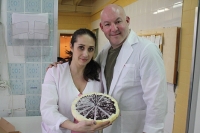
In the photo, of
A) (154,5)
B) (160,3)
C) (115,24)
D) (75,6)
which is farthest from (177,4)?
(75,6)

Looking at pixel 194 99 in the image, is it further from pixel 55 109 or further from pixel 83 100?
pixel 55 109

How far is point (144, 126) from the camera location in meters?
1.16

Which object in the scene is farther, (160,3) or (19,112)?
(160,3)

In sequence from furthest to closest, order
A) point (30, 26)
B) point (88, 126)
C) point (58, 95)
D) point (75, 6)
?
point (75, 6) → point (30, 26) → point (58, 95) → point (88, 126)

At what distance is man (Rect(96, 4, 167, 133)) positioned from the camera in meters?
1.09

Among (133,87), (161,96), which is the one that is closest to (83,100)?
(133,87)

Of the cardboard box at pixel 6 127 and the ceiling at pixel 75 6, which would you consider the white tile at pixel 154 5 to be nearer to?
the cardboard box at pixel 6 127

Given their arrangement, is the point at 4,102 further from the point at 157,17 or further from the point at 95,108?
the point at 157,17

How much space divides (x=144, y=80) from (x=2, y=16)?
107cm

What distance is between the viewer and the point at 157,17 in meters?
2.26

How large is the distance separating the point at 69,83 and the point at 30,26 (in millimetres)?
565

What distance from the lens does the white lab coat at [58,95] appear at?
39.5 inches

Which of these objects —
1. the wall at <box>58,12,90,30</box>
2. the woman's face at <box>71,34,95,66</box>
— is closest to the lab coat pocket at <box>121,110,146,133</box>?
the woman's face at <box>71,34,95,66</box>

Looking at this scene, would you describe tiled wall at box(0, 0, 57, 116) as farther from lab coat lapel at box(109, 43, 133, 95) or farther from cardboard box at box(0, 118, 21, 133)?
lab coat lapel at box(109, 43, 133, 95)
